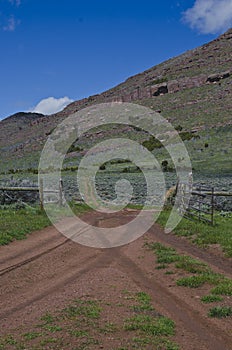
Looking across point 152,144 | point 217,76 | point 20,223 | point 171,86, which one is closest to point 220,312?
A: point 20,223

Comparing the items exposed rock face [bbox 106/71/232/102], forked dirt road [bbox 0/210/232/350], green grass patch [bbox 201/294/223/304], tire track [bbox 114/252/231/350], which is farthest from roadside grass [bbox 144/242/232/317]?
exposed rock face [bbox 106/71/232/102]

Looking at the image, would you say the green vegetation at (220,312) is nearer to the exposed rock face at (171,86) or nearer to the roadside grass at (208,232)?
the roadside grass at (208,232)

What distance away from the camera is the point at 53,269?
10.0m

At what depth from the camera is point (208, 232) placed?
14.0 meters

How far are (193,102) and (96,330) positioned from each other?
79208 millimetres

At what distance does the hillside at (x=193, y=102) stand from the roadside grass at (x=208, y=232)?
2203cm

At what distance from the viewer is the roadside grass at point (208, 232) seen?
12.6m

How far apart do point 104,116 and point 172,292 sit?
280 feet

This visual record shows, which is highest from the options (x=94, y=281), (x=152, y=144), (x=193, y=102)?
(x=193, y=102)

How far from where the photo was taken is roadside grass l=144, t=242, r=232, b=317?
26.2 feet

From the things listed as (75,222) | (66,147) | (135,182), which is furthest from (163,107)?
(75,222)

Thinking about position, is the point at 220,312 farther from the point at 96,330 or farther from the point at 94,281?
the point at 94,281

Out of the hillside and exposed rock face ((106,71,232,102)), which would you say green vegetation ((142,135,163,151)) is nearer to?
the hillside

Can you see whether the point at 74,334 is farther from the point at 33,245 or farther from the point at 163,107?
the point at 163,107
